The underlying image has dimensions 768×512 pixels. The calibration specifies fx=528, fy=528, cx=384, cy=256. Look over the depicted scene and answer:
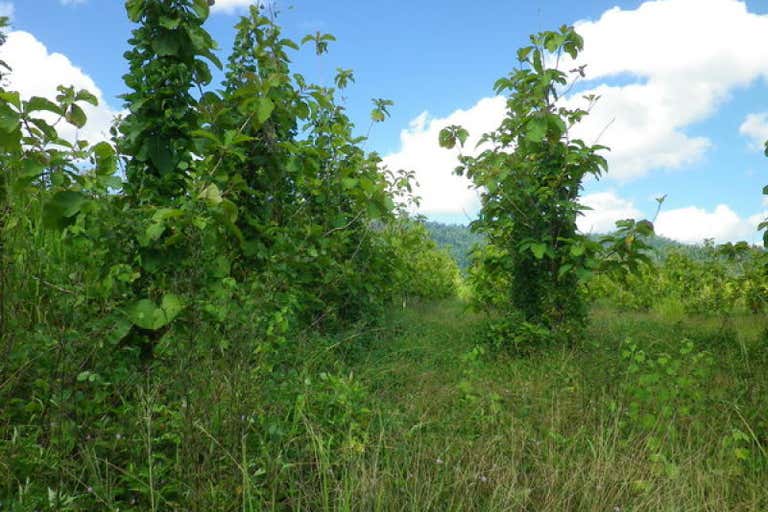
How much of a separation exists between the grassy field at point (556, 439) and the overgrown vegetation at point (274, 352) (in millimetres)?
19

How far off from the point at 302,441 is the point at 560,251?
3.32 meters

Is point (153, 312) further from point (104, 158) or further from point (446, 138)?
point (446, 138)

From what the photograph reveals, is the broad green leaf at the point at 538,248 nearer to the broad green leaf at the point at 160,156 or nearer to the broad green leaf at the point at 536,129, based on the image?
the broad green leaf at the point at 536,129

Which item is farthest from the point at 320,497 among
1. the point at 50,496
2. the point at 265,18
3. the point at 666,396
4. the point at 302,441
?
the point at 265,18

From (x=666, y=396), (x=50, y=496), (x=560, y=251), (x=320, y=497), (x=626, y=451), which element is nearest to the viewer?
(x=50, y=496)

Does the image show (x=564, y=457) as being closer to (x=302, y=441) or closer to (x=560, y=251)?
(x=302, y=441)

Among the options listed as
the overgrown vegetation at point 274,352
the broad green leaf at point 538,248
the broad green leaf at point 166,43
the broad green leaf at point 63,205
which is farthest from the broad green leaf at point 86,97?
the broad green leaf at point 538,248

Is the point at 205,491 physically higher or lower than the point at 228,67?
lower

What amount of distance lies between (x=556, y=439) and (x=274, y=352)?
5.50ft

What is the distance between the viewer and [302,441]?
249 centimetres

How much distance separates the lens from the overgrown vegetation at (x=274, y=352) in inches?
85.7

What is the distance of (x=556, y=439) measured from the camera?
2.69 metres

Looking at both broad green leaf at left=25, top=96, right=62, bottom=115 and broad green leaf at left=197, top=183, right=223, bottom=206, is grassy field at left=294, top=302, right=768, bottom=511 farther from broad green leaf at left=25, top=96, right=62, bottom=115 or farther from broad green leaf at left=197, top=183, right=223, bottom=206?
broad green leaf at left=25, top=96, right=62, bottom=115

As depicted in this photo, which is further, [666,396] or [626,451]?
[666,396]
